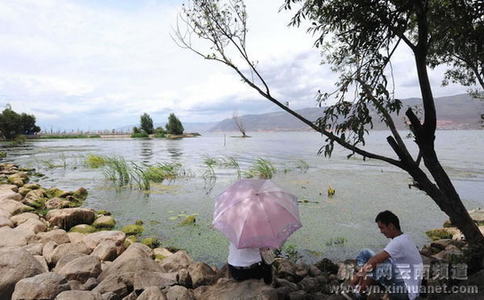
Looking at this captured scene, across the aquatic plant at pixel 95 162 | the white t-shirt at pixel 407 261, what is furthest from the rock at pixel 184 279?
the aquatic plant at pixel 95 162

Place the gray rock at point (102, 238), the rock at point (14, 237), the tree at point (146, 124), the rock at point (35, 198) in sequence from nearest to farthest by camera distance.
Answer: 1. the rock at point (14, 237)
2. the gray rock at point (102, 238)
3. the rock at point (35, 198)
4. the tree at point (146, 124)

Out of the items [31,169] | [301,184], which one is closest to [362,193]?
[301,184]

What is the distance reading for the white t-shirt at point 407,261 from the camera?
3492mm

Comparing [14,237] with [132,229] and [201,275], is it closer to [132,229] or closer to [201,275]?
[132,229]

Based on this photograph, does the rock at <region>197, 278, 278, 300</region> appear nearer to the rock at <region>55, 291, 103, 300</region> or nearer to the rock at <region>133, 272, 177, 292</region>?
the rock at <region>133, 272, 177, 292</region>

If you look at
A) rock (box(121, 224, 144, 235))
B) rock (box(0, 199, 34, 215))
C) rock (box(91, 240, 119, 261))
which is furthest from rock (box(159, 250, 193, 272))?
rock (box(0, 199, 34, 215))

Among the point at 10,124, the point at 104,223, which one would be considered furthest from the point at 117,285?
the point at 10,124

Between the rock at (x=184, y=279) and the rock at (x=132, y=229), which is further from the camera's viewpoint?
the rock at (x=132, y=229)

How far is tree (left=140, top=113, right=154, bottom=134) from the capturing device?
89562 millimetres

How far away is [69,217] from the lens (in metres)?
8.77

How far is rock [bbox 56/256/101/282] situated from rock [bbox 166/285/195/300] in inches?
66.1

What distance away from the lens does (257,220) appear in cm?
385

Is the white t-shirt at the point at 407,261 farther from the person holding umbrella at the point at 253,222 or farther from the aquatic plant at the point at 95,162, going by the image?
the aquatic plant at the point at 95,162

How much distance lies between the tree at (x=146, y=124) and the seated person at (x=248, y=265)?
89673 millimetres
